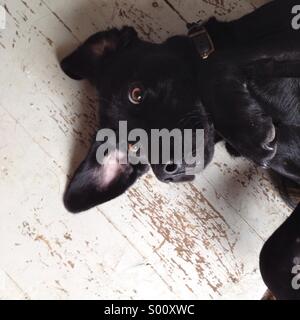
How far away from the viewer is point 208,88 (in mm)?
1238

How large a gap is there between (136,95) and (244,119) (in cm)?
29

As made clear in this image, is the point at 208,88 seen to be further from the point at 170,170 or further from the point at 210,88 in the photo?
the point at 170,170

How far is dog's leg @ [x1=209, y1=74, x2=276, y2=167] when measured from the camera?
118 centimetres

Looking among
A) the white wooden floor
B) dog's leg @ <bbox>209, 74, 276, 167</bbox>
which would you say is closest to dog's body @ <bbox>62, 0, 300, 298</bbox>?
dog's leg @ <bbox>209, 74, 276, 167</bbox>

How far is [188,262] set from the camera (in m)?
1.69

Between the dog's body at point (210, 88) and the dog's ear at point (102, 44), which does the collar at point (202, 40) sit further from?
the dog's ear at point (102, 44)

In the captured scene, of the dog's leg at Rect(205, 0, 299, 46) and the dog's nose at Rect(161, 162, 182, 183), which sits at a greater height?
the dog's leg at Rect(205, 0, 299, 46)

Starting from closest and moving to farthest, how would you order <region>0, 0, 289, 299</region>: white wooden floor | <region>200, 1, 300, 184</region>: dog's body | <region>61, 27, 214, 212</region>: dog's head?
<region>200, 1, 300, 184</region>: dog's body → <region>61, 27, 214, 212</region>: dog's head → <region>0, 0, 289, 299</region>: white wooden floor

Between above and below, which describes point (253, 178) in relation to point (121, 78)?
below

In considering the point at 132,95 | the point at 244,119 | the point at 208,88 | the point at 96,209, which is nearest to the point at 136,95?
the point at 132,95

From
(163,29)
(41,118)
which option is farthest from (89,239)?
(163,29)

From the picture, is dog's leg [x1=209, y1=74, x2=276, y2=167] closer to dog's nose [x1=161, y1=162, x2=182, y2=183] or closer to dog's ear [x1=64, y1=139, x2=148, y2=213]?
dog's nose [x1=161, y1=162, x2=182, y2=183]

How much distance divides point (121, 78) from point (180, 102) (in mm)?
179
